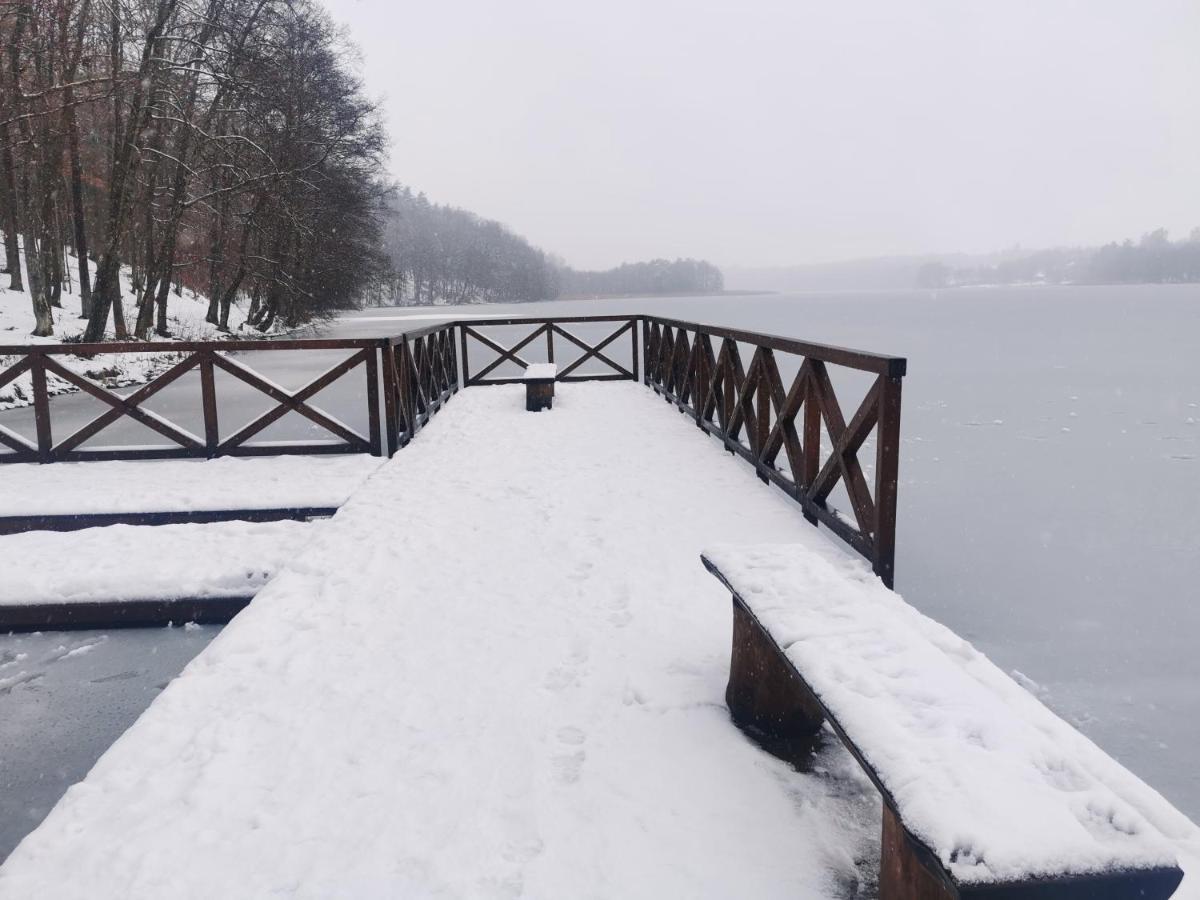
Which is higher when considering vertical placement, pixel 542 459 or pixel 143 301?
pixel 143 301

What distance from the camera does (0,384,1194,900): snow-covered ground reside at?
190cm

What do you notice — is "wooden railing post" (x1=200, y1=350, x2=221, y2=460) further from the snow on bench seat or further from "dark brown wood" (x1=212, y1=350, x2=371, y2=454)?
the snow on bench seat

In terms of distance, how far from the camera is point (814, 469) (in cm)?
483

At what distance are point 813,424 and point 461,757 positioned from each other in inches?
120

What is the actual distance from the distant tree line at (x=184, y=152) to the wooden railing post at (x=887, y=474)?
39.8 feet

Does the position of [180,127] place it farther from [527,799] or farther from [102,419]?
[527,799]

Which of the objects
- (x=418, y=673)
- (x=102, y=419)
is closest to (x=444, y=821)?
(x=418, y=673)

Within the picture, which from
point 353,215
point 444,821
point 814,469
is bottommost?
point 444,821

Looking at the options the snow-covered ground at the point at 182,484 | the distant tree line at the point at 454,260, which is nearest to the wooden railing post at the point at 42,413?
the snow-covered ground at the point at 182,484

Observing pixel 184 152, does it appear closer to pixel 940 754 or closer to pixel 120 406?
pixel 120 406

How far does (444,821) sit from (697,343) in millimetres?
6549

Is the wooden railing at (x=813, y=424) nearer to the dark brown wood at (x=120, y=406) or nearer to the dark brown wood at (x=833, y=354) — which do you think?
the dark brown wood at (x=833, y=354)

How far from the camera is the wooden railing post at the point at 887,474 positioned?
12.1ft

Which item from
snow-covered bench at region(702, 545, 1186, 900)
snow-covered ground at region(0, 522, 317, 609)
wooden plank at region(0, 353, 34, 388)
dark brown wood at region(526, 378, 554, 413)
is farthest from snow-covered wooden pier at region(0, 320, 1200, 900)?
dark brown wood at region(526, 378, 554, 413)
